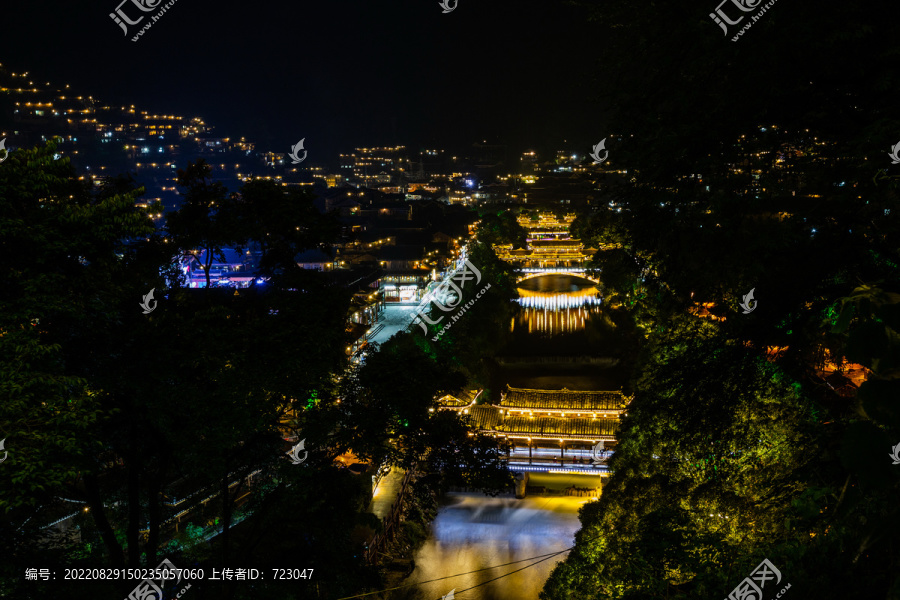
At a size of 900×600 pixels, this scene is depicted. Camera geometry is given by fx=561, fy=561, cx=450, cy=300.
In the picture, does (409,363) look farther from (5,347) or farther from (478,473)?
→ (5,347)

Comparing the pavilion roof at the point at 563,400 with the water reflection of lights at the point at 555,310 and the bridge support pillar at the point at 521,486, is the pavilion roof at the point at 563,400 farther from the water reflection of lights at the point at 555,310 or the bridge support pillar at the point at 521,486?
the water reflection of lights at the point at 555,310

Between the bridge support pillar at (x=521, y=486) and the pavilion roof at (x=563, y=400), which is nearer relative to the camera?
the bridge support pillar at (x=521, y=486)

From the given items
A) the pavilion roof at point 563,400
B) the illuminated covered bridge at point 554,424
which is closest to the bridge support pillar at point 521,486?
the illuminated covered bridge at point 554,424

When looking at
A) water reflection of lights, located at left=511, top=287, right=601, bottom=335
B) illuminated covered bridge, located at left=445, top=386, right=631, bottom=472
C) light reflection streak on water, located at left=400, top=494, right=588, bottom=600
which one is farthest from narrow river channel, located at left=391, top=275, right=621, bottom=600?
water reflection of lights, located at left=511, top=287, right=601, bottom=335

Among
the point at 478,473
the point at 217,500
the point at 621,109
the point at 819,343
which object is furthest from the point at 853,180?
the point at 217,500

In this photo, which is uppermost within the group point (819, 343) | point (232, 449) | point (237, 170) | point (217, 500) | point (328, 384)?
point (237, 170)

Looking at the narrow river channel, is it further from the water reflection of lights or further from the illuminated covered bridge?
the water reflection of lights

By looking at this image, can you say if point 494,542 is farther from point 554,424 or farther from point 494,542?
point 554,424
